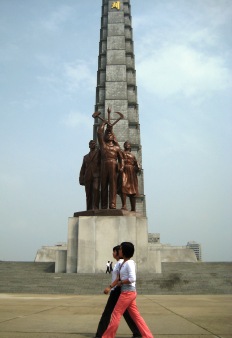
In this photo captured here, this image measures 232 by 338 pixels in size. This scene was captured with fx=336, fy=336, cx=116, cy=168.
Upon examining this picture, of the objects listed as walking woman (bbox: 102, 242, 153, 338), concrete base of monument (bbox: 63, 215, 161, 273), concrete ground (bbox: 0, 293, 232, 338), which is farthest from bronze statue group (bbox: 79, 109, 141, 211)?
walking woman (bbox: 102, 242, 153, 338)

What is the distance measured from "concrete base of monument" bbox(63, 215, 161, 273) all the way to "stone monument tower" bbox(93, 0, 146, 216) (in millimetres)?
10477

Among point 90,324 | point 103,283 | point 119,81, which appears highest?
point 119,81

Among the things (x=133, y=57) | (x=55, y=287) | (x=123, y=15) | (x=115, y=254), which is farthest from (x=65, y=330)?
(x=123, y=15)

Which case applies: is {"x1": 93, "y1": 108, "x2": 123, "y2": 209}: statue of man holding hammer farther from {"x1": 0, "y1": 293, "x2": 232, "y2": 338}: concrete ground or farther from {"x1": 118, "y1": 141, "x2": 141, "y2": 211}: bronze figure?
{"x1": 0, "y1": 293, "x2": 232, "y2": 338}: concrete ground

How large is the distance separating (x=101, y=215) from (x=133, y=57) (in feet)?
65.8

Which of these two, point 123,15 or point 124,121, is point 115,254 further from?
point 123,15

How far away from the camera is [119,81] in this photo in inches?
1113

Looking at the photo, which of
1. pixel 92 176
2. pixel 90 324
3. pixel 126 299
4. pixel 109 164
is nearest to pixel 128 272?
pixel 126 299

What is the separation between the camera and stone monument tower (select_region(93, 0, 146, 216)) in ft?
89.1

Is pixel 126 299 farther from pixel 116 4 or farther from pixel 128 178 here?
pixel 116 4

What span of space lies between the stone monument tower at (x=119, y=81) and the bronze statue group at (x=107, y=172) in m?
8.54

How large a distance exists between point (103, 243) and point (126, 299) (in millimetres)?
11255

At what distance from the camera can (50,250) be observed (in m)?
23.5

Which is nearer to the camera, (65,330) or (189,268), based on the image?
(65,330)
